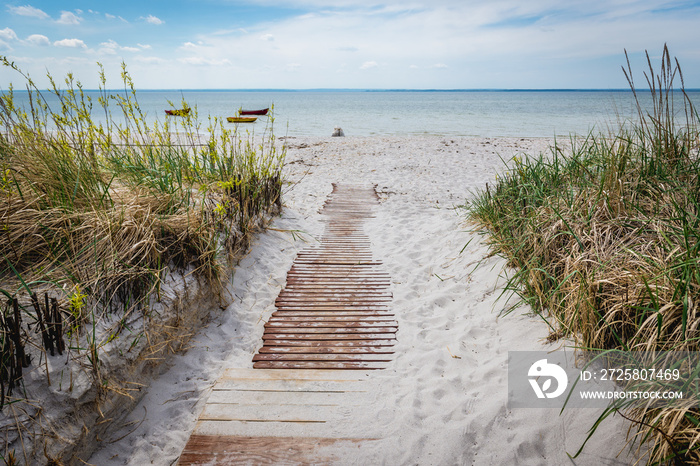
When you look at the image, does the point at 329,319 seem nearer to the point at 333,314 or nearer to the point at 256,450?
the point at 333,314

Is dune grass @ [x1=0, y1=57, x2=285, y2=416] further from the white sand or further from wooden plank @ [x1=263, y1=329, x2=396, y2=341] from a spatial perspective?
wooden plank @ [x1=263, y1=329, x2=396, y2=341]

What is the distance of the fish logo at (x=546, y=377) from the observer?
7.53 feet

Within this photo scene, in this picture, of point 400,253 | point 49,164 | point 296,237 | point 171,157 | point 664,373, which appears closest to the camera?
point 664,373

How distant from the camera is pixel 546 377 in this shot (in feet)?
7.84

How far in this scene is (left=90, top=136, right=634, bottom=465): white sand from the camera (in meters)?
2.09

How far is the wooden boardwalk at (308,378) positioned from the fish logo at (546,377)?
3.32ft

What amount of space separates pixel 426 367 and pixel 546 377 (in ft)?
2.61

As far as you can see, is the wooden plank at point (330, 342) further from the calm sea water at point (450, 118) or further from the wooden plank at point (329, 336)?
the calm sea water at point (450, 118)

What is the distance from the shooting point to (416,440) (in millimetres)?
2188

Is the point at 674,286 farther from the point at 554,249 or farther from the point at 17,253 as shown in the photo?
the point at 17,253

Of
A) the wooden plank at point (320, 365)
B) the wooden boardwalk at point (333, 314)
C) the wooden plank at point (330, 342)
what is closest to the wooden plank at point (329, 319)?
the wooden boardwalk at point (333, 314)

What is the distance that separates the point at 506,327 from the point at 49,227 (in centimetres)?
351

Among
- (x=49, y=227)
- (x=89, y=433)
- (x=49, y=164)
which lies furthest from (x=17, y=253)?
(x=89, y=433)

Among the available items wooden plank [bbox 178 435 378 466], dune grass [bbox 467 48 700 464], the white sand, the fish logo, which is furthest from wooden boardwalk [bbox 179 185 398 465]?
dune grass [bbox 467 48 700 464]
